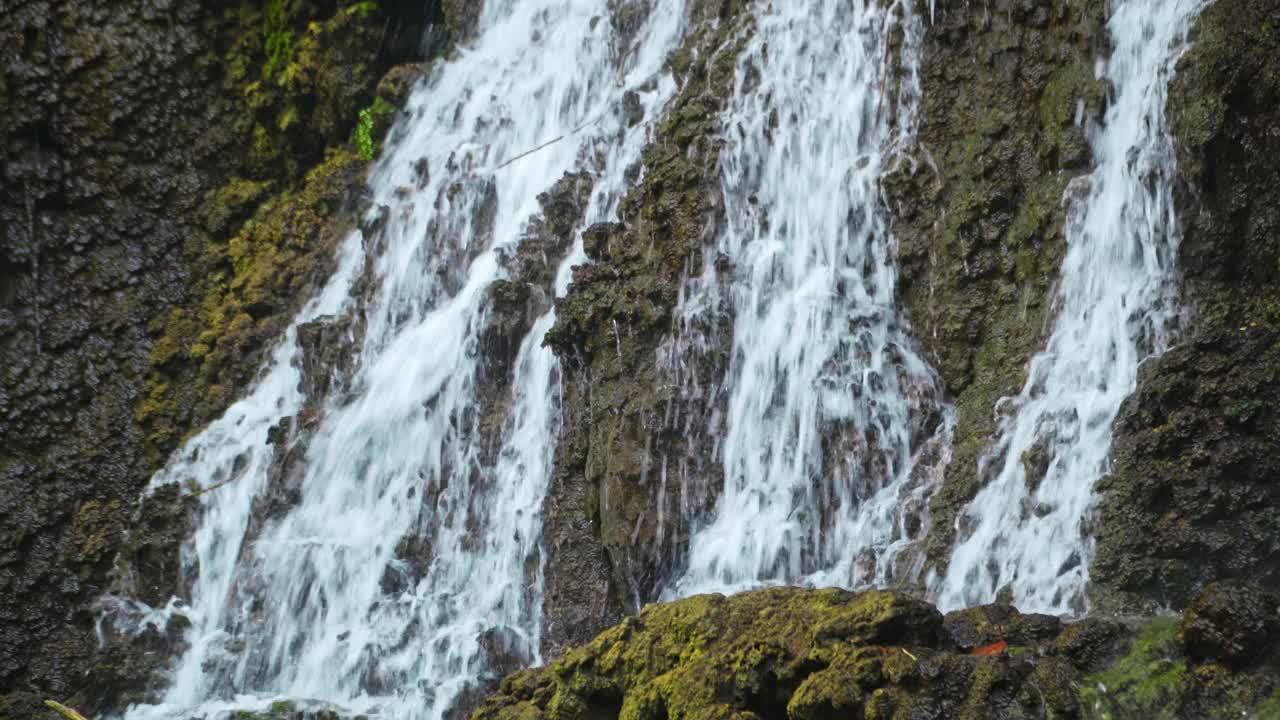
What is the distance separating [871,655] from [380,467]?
19.9 feet

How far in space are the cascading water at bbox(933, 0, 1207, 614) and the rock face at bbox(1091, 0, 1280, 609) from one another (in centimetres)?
17

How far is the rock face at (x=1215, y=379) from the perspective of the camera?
6.10 metres

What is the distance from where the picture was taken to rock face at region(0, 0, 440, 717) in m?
11.5

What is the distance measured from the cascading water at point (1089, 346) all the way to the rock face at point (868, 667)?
1460 millimetres

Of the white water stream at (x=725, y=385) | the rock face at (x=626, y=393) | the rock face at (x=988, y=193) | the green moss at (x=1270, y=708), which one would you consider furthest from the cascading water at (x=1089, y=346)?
the rock face at (x=626, y=393)

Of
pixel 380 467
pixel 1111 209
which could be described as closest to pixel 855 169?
pixel 1111 209

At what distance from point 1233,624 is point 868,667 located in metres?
1.25

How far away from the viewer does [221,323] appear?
12922 millimetres

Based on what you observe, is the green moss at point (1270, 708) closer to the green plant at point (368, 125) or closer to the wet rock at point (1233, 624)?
the wet rock at point (1233, 624)

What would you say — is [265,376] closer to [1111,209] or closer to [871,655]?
[1111,209]

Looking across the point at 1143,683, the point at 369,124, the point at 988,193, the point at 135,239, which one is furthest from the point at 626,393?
the point at 135,239

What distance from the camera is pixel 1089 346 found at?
7312mm

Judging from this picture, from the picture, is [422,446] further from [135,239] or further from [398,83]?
[135,239]

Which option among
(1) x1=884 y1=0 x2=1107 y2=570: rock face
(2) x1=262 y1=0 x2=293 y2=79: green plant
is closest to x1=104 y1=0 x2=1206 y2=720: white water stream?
(1) x1=884 y1=0 x2=1107 y2=570: rock face
